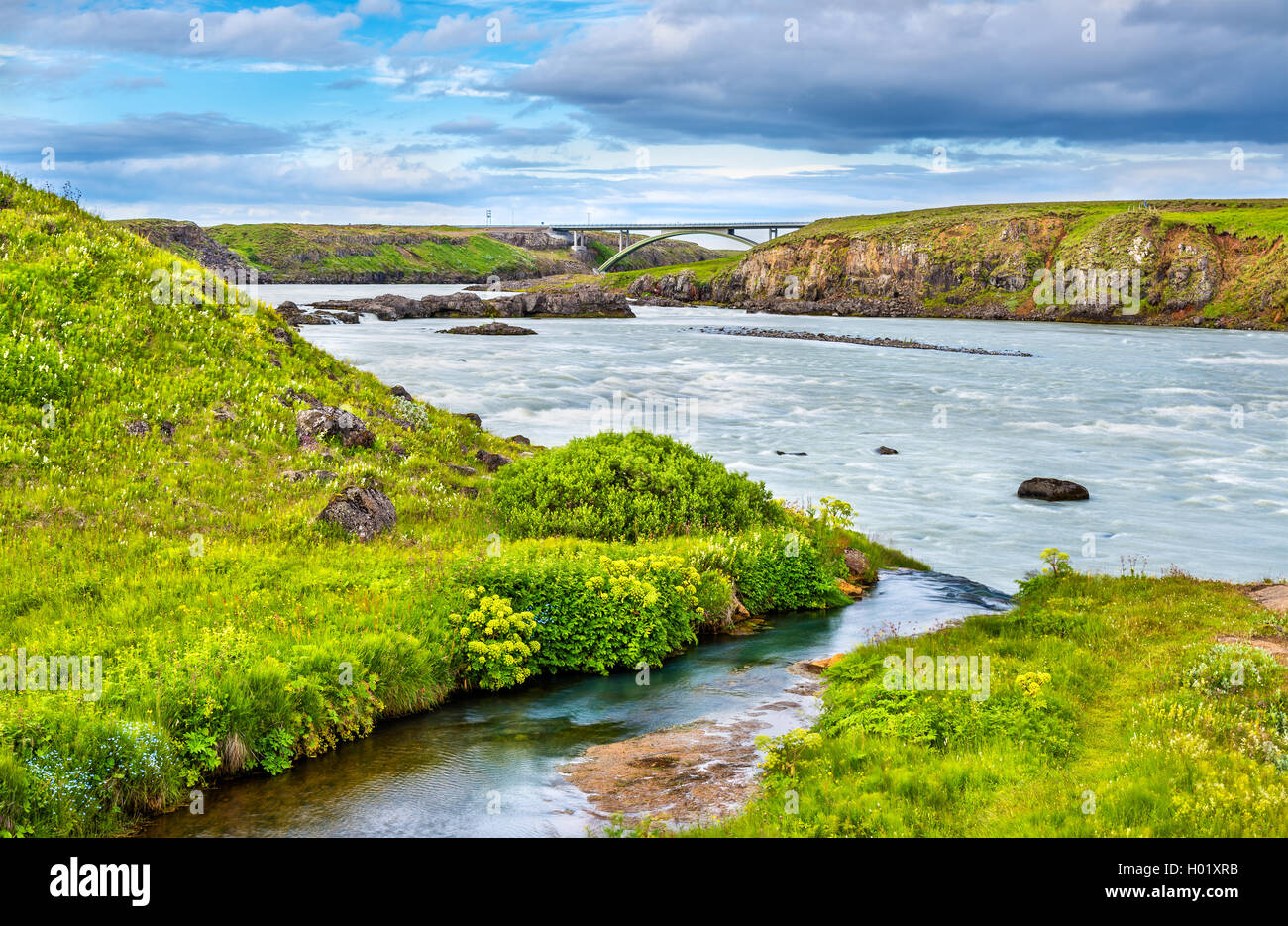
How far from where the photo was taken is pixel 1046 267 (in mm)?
161125

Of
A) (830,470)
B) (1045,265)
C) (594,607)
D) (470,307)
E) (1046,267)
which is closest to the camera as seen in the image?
(594,607)

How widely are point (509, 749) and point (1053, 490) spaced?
1128 inches

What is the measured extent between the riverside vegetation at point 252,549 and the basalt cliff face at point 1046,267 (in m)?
132

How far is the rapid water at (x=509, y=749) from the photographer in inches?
412

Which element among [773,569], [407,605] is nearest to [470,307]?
[773,569]

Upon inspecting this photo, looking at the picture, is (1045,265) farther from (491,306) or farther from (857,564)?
(857,564)

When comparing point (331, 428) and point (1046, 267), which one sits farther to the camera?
point (1046, 267)

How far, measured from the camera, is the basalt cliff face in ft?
446

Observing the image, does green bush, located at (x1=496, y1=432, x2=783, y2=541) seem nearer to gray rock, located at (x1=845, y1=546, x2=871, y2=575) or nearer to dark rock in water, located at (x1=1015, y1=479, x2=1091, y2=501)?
gray rock, located at (x1=845, y1=546, x2=871, y2=575)

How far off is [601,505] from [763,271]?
176073 millimetres

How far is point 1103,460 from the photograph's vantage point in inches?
1740

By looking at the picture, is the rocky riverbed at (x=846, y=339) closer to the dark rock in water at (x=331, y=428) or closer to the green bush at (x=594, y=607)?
the dark rock in water at (x=331, y=428)

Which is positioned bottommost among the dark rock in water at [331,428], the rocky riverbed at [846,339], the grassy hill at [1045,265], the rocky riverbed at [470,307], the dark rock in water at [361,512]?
the dark rock in water at [361,512]

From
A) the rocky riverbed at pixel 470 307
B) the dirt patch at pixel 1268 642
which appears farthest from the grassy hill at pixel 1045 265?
the dirt patch at pixel 1268 642
